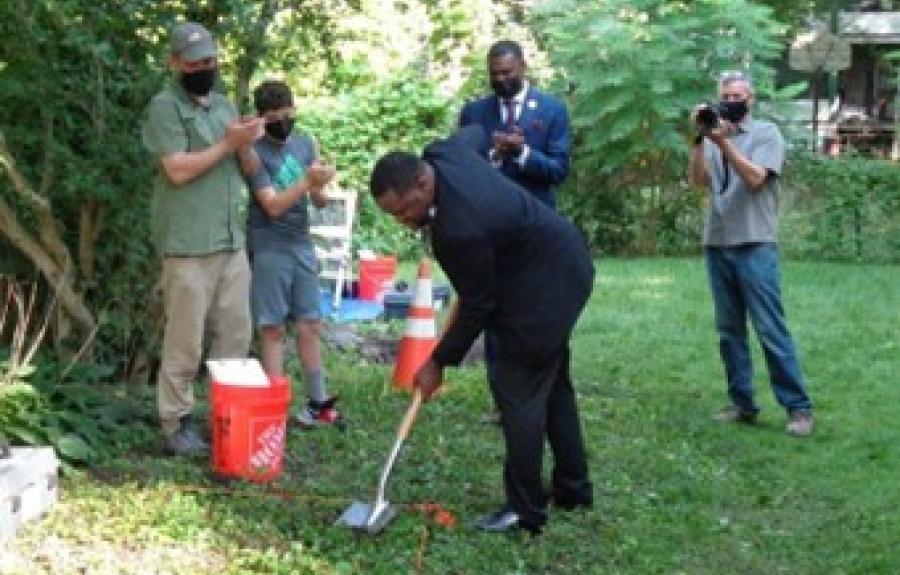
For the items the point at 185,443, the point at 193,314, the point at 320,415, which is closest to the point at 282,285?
the point at 193,314

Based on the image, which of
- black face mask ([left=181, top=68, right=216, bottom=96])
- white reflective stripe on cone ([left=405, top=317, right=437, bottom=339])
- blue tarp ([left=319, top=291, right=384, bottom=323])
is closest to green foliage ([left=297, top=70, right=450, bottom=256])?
blue tarp ([left=319, top=291, right=384, bottom=323])

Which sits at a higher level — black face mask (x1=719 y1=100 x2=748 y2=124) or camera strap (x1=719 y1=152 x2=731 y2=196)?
black face mask (x1=719 y1=100 x2=748 y2=124)

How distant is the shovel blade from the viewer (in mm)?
4680

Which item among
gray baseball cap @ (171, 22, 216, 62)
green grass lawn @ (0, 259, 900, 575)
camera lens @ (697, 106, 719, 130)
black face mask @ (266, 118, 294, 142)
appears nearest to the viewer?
green grass lawn @ (0, 259, 900, 575)

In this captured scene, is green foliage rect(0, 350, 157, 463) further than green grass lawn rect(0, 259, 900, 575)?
Yes

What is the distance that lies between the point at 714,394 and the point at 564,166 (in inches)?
→ 83.7

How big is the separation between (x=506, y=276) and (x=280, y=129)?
1.72 metres

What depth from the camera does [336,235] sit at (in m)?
11.4

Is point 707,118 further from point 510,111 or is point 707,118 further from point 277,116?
point 277,116

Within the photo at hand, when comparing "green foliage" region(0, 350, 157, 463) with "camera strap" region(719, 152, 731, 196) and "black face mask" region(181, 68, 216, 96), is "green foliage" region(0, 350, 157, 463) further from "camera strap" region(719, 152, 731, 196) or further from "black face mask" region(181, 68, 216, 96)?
"camera strap" region(719, 152, 731, 196)

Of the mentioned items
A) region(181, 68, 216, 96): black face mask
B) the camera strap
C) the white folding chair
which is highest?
region(181, 68, 216, 96): black face mask

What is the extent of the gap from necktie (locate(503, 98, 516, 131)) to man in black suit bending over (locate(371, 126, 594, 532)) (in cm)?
116

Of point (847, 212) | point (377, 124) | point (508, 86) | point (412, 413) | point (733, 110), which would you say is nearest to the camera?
point (412, 413)

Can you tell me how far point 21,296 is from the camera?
21.0 ft
